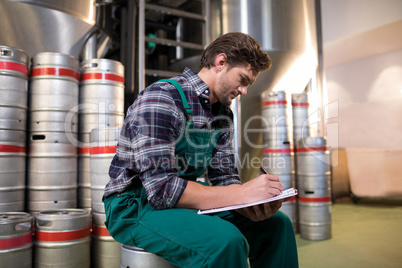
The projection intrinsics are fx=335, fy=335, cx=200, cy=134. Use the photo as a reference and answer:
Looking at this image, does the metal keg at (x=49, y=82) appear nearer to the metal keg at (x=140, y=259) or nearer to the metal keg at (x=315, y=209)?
the metal keg at (x=140, y=259)

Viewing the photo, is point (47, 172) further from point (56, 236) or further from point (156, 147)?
point (156, 147)

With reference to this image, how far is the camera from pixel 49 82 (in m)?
2.33

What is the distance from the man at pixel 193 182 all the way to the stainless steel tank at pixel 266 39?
2.18 meters

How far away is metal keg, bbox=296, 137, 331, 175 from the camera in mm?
3145

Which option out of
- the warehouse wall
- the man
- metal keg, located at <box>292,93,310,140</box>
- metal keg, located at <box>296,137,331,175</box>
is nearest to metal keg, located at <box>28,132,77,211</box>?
the man

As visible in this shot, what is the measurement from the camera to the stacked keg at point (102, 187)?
219 cm

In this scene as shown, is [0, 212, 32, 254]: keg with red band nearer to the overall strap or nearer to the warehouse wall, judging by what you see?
the overall strap

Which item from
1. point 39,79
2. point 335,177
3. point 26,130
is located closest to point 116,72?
point 39,79

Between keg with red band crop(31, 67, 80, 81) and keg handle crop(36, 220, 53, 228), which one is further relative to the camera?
keg with red band crop(31, 67, 80, 81)

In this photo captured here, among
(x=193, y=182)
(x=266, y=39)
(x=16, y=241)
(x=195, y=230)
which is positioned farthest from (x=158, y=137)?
(x=266, y=39)

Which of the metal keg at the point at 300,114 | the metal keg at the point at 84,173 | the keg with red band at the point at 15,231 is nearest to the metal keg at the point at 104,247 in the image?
the metal keg at the point at 84,173

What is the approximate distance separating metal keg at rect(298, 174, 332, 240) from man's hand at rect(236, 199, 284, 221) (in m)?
2.09

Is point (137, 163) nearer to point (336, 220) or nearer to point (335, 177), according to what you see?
point (336, 220)

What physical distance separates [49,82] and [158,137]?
5.18 feet
